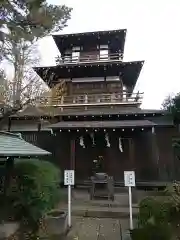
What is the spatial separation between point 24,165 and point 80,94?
372 inches

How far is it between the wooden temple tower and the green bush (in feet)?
16.3

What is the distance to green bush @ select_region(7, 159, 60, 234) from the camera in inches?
251

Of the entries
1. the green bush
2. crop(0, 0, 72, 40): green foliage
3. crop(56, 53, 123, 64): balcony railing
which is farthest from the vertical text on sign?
crop(56, 53, 123, 64): balcony railing

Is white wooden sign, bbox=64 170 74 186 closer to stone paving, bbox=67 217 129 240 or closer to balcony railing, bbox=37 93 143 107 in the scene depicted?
stone paving, bbox=67 217 129 240

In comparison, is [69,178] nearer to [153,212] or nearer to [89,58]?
[153,212]

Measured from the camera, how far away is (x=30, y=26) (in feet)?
25.2

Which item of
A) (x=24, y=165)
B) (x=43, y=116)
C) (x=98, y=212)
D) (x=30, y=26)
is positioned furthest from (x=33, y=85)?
(x=98, y=212)

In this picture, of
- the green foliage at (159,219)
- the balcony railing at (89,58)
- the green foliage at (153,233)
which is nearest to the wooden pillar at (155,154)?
the balcony railing at (89,58)

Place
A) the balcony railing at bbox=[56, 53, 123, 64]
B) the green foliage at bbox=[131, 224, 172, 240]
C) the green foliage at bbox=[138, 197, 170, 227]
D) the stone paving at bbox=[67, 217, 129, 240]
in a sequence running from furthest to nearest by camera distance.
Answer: the balcony railing at bbox=[56, 53, 123, 64] → the stone paving at bbox=[67, 217, 129, 240] → the green foliage at bbox=[138, 197, 170, 227] → the green foliage at bbox=[131, 224, 172, 240]

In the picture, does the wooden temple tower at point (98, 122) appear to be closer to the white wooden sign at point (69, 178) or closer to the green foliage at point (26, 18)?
the white wooden sign at point (69, 178)

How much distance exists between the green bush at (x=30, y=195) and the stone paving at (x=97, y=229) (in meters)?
1.08

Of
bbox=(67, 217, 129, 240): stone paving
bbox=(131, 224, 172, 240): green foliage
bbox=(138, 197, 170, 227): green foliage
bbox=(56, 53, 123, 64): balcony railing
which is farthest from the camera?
bbox=(56, 53, 123, 64): balcony railing

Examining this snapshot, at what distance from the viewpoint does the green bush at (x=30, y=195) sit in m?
6.38

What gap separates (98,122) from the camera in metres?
13.0
